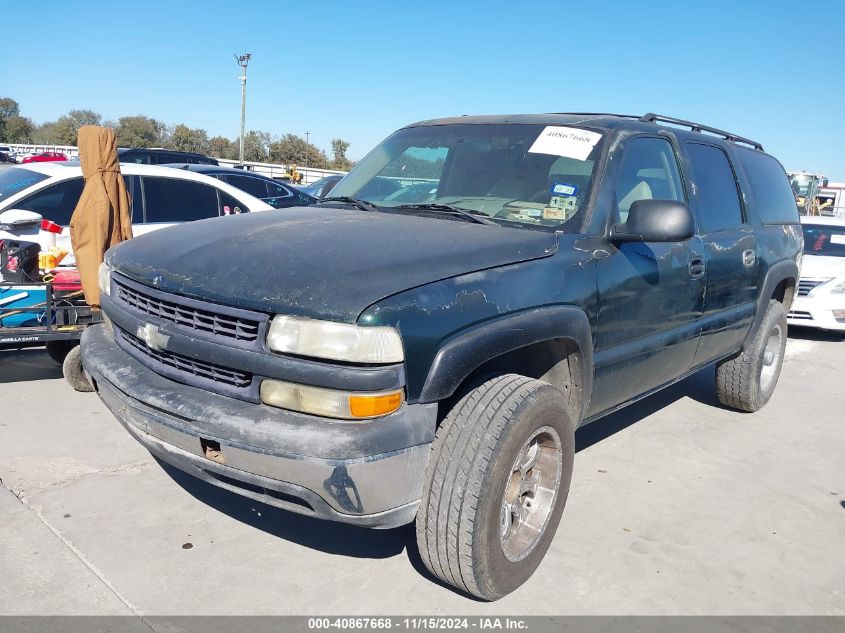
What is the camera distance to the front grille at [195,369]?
2.55 meters

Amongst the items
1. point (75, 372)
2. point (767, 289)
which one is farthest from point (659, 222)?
point (75, 372)

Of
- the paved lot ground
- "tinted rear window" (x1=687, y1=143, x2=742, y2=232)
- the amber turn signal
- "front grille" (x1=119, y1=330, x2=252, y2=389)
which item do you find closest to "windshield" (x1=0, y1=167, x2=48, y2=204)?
the paved lot ground

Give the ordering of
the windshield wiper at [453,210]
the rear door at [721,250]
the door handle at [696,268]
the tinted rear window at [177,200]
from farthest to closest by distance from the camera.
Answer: the tinted rear window at [177,200]
the rear door at [721,250]
the door handle at [696,268]
the windshield wiper at [453,210]

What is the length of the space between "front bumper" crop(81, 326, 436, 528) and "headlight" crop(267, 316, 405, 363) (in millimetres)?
213

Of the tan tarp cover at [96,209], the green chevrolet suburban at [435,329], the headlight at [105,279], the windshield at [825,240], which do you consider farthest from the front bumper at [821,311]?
the headlight at [105,279]

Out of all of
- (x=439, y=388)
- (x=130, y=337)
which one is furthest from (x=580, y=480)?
(x=130, y=337)

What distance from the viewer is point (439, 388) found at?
8.09 ft

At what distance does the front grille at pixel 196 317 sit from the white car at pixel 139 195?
3.21m

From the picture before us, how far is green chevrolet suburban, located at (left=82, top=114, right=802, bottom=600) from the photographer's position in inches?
93.7

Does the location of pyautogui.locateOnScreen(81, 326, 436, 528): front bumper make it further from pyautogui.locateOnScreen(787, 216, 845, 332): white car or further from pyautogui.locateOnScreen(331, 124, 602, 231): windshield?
pyautogui.locateOnScreen(787, 216, 845, 332): white car

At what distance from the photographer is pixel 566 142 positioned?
11.8 feet

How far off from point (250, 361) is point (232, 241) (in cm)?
73

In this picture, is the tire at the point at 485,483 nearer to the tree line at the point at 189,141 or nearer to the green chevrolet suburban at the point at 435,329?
the green chevrolet suburban at the point at 435,329

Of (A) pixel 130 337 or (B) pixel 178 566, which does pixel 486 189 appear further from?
(B) pixel 178 566
